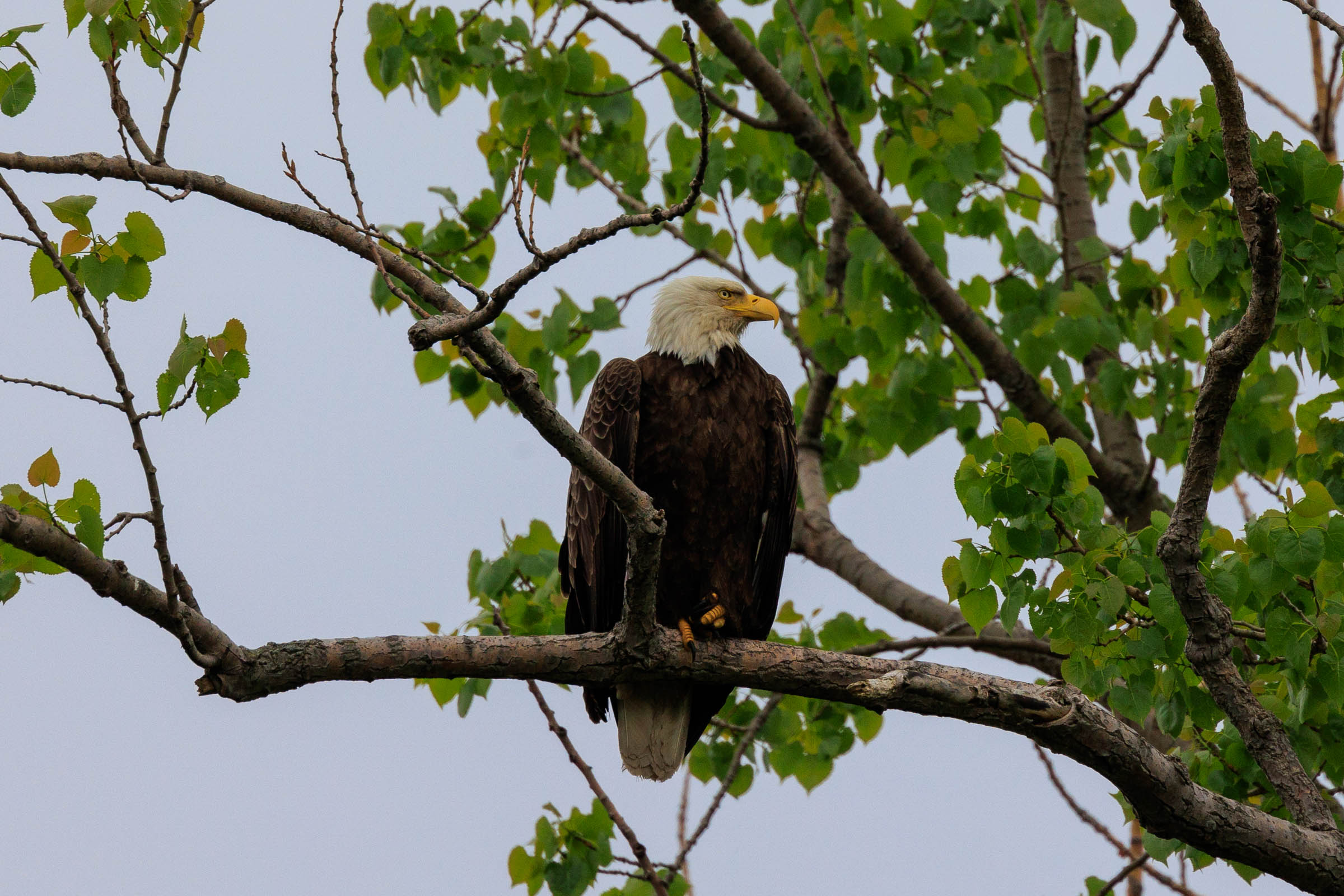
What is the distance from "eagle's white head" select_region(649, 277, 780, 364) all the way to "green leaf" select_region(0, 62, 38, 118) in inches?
90.2

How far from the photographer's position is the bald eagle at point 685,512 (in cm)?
418

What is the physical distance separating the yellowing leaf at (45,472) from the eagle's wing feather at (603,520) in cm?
186

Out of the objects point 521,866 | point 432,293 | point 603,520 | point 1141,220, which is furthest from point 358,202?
point 1141,220

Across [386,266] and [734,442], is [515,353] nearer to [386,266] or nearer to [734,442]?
[734,442]

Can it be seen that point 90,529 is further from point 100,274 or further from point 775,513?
point 775,513

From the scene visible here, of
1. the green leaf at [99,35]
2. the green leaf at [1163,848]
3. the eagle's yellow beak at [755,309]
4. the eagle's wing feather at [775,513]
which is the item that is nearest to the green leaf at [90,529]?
the green leaf at [99,35]

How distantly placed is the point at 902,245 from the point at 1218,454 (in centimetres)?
262

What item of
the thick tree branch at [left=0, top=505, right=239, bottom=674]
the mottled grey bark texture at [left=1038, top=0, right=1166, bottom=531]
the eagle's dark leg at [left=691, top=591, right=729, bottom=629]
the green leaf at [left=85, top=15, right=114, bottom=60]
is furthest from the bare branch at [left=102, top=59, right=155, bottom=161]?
the mottled grey bark texture at [left=1038, top=0, right=1166, bottom=531]

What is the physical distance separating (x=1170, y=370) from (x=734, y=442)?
2353 millimetres

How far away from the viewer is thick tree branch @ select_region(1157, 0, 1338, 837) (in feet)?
9.13

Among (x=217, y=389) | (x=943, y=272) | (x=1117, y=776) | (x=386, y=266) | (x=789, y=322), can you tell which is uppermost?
(x=789, y=322)

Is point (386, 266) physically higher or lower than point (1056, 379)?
lower

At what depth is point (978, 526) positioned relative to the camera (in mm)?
3260

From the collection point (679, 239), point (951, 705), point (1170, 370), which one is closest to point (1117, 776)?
point (951, 705)
